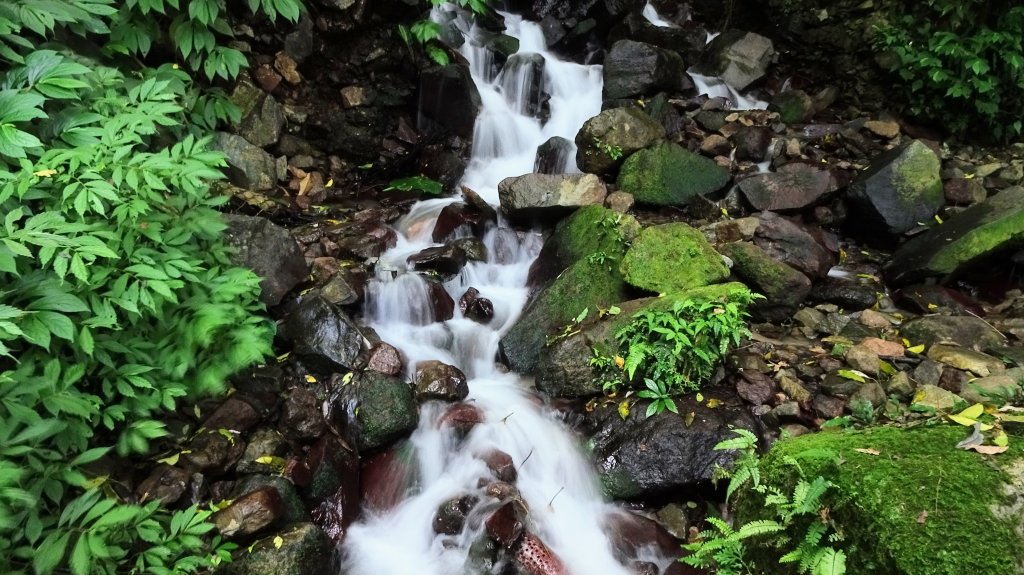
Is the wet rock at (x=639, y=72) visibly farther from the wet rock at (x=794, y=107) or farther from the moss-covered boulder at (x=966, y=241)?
the moss-covered boulder at (x=966, y=241)

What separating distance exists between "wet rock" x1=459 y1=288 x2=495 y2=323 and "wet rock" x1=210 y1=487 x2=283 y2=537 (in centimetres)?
293

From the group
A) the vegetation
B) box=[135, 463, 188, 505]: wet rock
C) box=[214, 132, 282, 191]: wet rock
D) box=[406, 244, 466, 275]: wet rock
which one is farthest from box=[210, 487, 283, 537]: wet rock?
box=[214, 132, 282, 191]: wet rock

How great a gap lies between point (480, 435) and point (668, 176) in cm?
445

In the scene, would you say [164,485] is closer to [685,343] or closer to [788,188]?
[685,343]

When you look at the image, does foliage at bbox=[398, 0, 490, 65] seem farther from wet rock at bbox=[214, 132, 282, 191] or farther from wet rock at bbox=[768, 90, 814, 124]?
wet rock at bbox=[768, 90, 814, 124]

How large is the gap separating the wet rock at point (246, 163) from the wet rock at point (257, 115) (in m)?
0.16

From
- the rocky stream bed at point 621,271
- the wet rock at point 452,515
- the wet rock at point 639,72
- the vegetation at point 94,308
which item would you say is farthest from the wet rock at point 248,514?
the wet rock at point 639,72

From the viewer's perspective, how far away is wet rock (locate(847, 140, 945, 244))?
6629 millimetres

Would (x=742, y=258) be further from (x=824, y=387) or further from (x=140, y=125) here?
(x=140, y=125)

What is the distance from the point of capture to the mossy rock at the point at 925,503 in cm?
181

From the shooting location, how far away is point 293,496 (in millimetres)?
3854

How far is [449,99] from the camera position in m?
8.38

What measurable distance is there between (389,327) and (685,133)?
5.62m

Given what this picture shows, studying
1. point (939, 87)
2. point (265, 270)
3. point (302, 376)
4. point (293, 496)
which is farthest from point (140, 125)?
point (939, 87)
